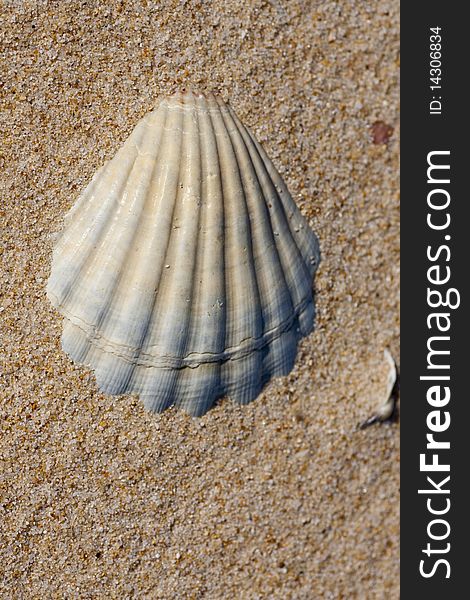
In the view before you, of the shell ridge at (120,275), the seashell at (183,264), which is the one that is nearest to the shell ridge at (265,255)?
the seashell at (183,264)

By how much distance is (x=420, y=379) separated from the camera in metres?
1.87

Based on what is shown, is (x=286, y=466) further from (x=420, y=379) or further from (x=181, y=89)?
(x=181, y=89)

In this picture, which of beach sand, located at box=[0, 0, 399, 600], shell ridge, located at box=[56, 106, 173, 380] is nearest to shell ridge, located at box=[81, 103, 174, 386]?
shell ridge, located at box=[56, 106, 173, 380]

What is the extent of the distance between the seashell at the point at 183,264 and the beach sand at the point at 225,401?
0.07 metres

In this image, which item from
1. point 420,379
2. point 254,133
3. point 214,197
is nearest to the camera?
point 214,197

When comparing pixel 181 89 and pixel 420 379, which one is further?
pixel 420 379

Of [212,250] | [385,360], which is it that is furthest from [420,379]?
[212,250]

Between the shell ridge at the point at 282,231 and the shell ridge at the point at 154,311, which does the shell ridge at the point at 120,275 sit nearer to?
the shell ridge at the point at 154,311

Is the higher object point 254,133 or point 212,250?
point 254,133

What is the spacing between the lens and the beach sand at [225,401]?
1697 mm

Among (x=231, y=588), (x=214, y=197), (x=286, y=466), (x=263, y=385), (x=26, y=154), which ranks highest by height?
(x=26, y=154)

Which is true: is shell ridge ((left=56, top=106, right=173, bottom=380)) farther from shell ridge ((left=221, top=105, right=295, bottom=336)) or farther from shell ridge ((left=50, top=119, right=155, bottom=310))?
shell ridge ((left=221, top=105, right=295, bottom=336))

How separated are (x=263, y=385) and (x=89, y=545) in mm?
622

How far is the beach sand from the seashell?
0.07 metres
